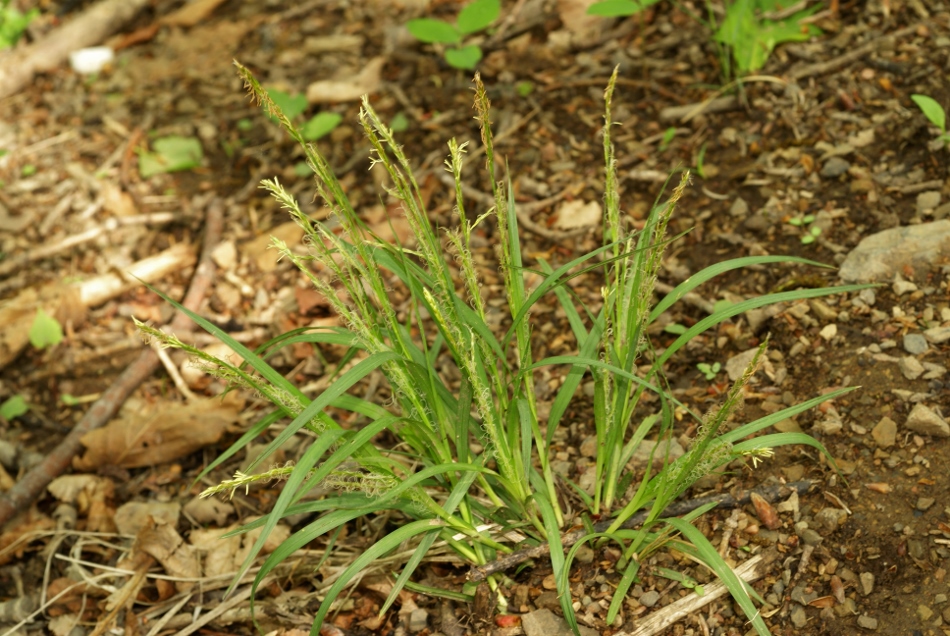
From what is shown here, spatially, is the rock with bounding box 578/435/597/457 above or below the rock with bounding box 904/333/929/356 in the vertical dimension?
below

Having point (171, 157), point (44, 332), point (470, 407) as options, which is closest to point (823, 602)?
point (470, 407)

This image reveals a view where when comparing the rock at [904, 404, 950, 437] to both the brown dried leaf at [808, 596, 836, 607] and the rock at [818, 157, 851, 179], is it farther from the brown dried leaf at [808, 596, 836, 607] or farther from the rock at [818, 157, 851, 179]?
the rock at [818, 157, 851, 179]

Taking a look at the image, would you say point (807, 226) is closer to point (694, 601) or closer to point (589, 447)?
point (589, 447)

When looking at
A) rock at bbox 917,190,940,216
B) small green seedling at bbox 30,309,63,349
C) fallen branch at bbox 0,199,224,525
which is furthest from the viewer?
small green seedling at bbox 30,309,63,349

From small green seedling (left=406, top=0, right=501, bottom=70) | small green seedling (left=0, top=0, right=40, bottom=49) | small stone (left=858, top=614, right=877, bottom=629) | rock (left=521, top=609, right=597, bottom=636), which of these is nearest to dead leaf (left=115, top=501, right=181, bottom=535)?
rock (left=521, top=609, right=597, bottom=636)

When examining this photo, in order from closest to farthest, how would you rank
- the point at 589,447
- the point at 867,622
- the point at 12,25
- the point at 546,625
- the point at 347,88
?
the point at 867,622 → the point at 546,625 → the point at 589,447 → the point at 347,88 → the point at 12,25

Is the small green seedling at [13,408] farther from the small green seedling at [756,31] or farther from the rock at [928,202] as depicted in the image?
the rock at [928,202]

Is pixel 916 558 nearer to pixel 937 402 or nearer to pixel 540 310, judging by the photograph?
pixel 937 402
